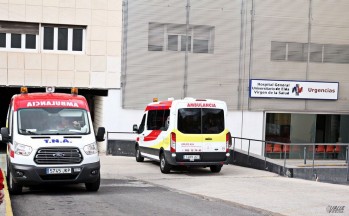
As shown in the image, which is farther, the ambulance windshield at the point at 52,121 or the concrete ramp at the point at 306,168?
the concrete ramp at the point at 306,168

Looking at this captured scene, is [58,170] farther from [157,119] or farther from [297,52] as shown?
[297,52]

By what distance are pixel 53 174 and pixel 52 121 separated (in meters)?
1.41

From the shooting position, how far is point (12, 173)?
1262 cm

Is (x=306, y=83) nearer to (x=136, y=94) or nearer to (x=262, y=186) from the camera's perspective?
(x=136, y=94)

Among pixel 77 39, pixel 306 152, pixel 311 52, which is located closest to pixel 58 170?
pixel 306 152

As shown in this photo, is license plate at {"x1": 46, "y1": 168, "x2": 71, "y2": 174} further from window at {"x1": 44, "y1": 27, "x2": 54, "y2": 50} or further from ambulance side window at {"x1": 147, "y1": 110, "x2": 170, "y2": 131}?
window at {"x1": 44, "y1": 27, "x2": 54, "y2": 50}

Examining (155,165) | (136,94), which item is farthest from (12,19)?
(155,165)

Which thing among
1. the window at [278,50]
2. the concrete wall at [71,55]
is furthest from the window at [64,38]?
the window at [278,50]

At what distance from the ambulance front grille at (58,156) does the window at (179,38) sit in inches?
648

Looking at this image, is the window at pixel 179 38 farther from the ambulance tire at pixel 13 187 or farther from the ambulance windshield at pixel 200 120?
the ambulance tire at pixel 13 187

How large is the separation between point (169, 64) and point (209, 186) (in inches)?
580

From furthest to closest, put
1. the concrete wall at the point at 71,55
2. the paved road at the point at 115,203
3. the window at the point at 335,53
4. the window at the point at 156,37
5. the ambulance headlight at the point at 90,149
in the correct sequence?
the window at the point at 335,53 → the window at the point at 156,37 → the concrete wall at the point at 71,55 → the ambulance headlight at the point at 90,149 → the paved road at the point at 115,203

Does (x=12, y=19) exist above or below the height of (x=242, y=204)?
above

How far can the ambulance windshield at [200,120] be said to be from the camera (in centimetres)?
1823
